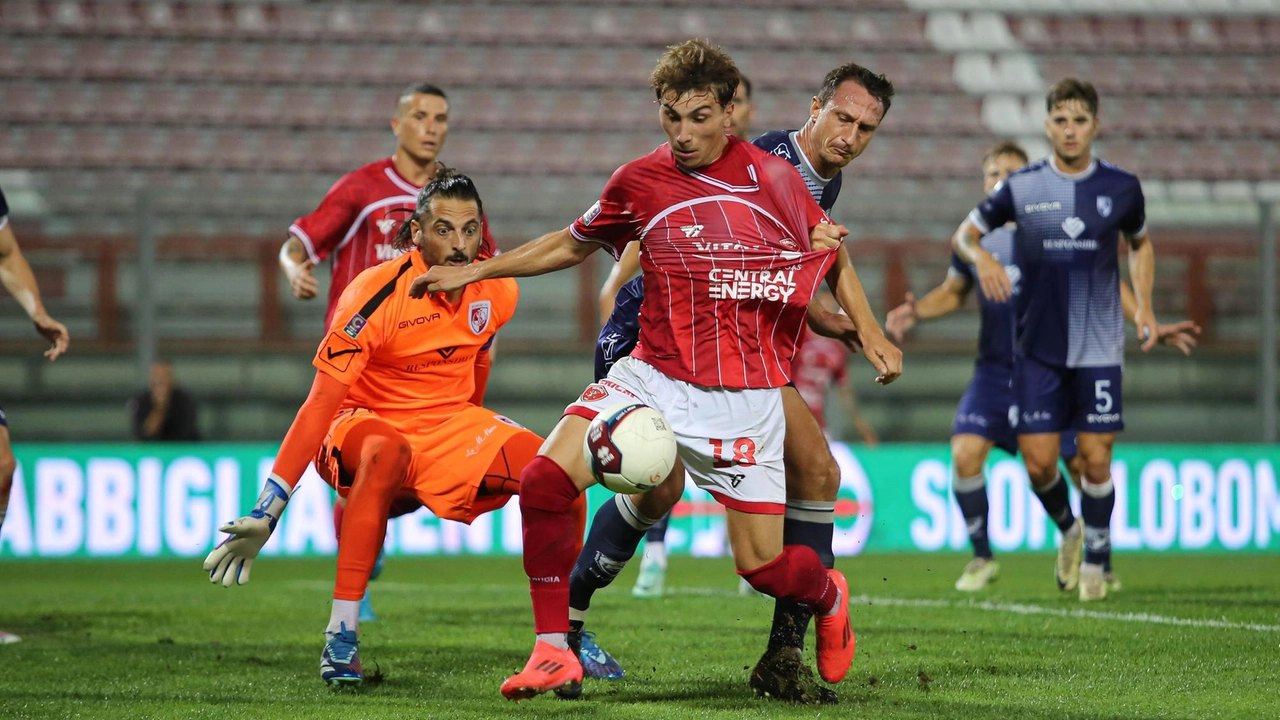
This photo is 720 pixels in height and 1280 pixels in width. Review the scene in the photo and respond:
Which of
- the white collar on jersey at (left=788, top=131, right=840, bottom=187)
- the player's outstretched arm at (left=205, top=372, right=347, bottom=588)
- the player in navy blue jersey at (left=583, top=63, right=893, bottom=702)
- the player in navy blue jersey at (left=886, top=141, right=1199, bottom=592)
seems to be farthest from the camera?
the player in navy blue jersey at (left=886, top=141, right=1199, bottom=592)

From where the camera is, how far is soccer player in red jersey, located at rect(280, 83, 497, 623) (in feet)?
20.6

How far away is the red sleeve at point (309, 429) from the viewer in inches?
178

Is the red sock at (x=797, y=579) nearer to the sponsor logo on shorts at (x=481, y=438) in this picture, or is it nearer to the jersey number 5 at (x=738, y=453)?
the jersey number 5 at (x=738, y=453)

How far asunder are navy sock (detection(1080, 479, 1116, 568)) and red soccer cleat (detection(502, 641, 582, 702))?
402cm

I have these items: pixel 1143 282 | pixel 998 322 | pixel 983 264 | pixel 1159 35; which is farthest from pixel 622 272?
pixel 1159 35

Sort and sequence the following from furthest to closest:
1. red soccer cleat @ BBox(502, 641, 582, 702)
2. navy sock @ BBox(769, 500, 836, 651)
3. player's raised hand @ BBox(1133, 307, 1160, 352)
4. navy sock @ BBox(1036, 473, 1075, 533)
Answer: navy sock @ BBox(1036, 473, 1075, 533) → player's raised hand @ BBox(1133, 307, 1160, 352) → navy sock @ BBox(769, 500, 836, 651) → red soccer cleat @ BBox(502, 641, 582, 702)

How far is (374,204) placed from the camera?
634cm

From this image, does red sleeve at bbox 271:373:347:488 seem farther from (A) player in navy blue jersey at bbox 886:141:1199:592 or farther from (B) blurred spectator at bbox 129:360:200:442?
(B) blurred spectator at bbox 129:360:200:442

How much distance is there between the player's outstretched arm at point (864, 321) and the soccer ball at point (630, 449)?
660mm

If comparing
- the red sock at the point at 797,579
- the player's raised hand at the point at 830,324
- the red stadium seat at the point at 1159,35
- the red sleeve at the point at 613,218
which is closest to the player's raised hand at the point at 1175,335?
the player's raised hand at the point at 830,324

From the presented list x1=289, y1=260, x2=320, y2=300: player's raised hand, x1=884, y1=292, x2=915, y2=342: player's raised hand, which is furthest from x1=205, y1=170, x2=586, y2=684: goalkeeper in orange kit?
x1=884, y1=292, x2=915, y2=342: player's raised hand

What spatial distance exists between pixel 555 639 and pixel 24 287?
342cm

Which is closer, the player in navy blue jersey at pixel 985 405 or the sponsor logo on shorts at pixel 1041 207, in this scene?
the sponsor logo on shorts at pixel 1041 207

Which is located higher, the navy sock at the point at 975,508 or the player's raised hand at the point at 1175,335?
the player's raised hand at the point at 1175,335
